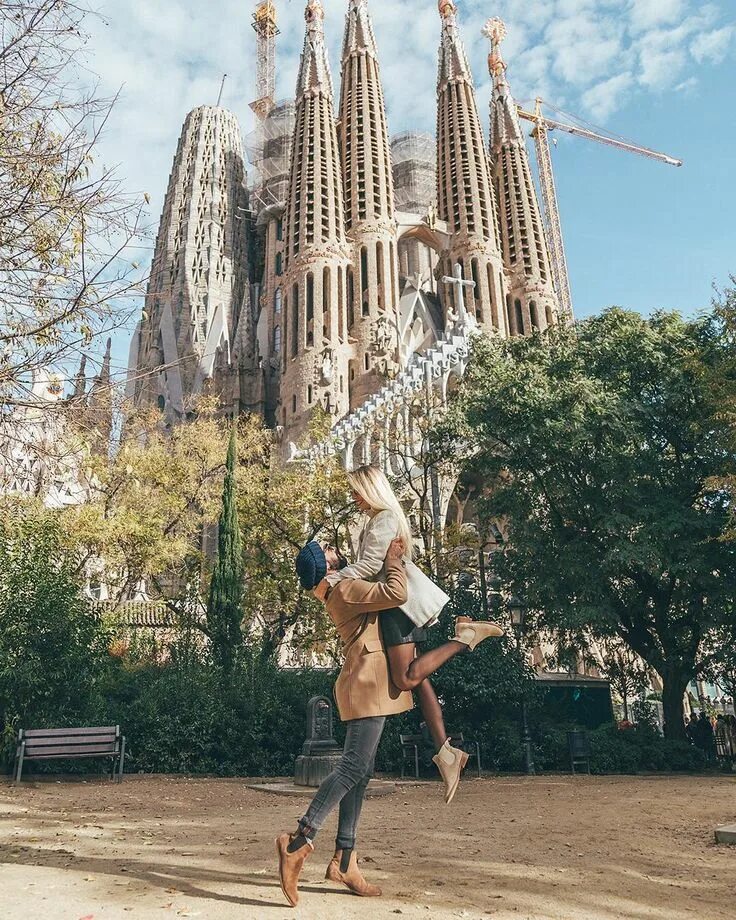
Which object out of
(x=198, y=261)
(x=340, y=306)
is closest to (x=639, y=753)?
(x=340, y=306)

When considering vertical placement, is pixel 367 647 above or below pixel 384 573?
below

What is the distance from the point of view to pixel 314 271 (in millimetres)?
43344

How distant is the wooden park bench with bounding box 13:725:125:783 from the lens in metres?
10.4

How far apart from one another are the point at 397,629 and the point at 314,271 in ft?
135

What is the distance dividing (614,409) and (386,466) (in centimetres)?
994

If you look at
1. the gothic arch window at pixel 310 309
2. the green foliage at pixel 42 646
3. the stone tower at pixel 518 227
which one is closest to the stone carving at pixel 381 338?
the gothic arch window at pixel 310 309

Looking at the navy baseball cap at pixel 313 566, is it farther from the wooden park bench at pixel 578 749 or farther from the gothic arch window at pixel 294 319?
the gothic arch window at pixel 294 319

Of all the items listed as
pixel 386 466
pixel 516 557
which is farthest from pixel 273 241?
pixel 516 557

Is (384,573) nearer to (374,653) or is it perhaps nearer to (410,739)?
(374,653)

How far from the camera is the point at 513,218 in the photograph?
173 feet

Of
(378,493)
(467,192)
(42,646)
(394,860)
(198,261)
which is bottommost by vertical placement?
(394,860)

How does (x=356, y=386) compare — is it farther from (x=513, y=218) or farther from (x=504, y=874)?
(x=504, y=874)

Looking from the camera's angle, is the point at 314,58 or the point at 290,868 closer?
the point at 290,868

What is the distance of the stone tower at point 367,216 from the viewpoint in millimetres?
42125
